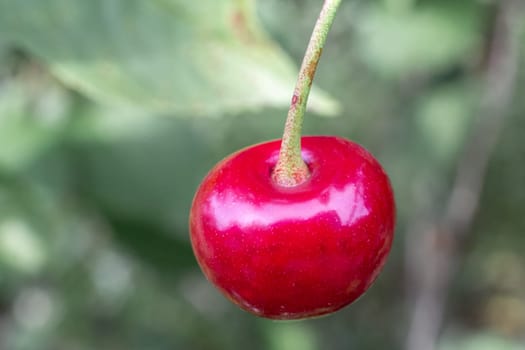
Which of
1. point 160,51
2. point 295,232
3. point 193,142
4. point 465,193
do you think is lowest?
point 295,232

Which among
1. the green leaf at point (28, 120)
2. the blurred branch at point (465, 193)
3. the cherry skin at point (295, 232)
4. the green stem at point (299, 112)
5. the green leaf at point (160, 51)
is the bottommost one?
the cherry skin at point (295, 232)

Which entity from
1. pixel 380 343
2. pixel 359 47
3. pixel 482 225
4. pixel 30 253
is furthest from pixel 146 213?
pixel 482 225

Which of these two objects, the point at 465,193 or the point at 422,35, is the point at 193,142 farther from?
the point at 465,193

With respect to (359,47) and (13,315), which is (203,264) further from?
(13,315)

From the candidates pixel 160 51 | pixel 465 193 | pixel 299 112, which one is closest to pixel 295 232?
pixel 299 112

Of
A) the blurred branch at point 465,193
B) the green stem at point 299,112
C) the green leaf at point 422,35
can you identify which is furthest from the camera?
the blurred branch at point 465,193

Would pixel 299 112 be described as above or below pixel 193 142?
below

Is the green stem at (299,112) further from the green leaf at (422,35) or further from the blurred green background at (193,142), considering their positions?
the green leaf at (422,35)

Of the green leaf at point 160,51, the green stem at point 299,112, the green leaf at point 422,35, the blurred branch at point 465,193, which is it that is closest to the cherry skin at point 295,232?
the green stem at point 299,112
